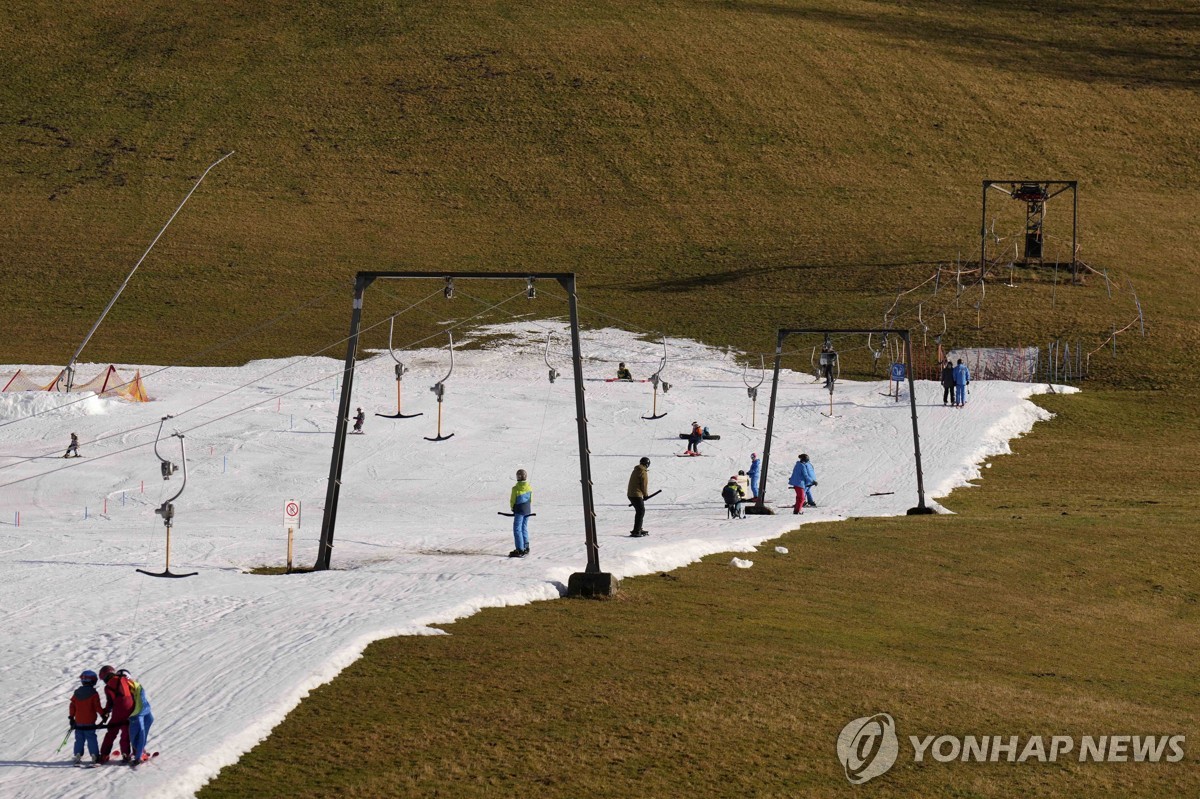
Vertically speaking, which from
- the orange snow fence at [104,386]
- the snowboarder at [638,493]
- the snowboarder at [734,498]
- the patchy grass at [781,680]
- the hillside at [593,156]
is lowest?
the patchy grass at [781,680]

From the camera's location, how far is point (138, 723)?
14609 millimetres

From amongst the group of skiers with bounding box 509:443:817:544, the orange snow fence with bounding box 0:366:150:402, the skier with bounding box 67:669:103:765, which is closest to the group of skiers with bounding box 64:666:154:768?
the skier with bounding box 67:669:103:765

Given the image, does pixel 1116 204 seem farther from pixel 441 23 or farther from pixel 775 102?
pixel 441 23

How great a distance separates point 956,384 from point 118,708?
4001 cm

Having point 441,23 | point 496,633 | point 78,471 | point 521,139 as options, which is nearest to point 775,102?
point 521,139

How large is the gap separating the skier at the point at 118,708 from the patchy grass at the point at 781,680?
1083 mm

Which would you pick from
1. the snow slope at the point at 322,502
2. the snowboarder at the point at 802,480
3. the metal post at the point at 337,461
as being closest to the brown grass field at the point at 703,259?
the snow slope at the point at 322,502

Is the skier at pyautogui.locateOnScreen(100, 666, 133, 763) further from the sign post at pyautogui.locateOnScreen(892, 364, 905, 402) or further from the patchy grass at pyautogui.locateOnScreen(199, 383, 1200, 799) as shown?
the sign post at pyautogui.locateOnScreen(892, 364, 905, 402)

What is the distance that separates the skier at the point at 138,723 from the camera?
1459cm

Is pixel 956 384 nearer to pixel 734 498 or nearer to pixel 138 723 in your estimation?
pixel 734 498

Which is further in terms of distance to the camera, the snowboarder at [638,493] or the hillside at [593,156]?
the hillside at [593,156]

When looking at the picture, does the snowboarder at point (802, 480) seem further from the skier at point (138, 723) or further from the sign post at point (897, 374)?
the skier at point (138, 723)

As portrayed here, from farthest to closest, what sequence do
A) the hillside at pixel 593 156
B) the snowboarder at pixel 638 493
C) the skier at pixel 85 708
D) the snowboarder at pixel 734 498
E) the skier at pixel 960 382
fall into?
the hillside at pixel 593 156, the skier at pixel 960 382, the snowboarder at pixel 734 498, the snowboarder at pixel 638 493, the skier at pixel 85 708

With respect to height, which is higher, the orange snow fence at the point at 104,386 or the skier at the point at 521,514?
the orange snow fence at the point at 104,386
